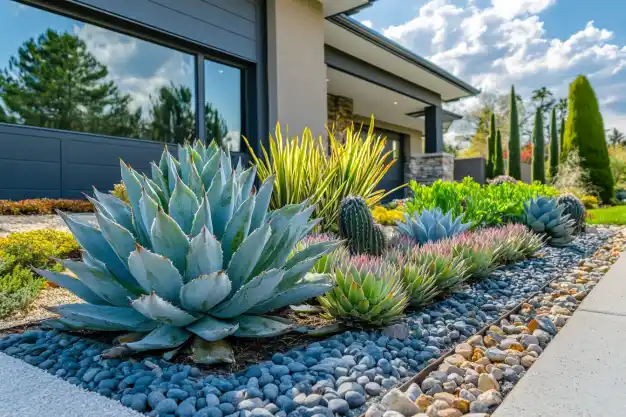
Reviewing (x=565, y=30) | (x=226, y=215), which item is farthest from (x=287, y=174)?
(x=565, y=30)

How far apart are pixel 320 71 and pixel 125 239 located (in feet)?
21.4

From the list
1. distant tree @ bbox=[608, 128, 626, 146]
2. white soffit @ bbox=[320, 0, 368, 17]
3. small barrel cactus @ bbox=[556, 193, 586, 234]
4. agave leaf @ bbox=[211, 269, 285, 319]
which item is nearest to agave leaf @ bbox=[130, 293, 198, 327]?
agave leaf @ bbox=[211, 269, 285, 319]

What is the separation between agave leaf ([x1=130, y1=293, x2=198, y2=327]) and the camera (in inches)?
57.2

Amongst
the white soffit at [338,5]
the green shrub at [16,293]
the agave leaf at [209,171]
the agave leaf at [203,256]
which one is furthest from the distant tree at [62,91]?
the agave leaf at [203,256]

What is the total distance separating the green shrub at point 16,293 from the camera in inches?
94.6

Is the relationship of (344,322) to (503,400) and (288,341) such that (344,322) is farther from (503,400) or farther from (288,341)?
(503,400)

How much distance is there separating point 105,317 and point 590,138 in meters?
15.4

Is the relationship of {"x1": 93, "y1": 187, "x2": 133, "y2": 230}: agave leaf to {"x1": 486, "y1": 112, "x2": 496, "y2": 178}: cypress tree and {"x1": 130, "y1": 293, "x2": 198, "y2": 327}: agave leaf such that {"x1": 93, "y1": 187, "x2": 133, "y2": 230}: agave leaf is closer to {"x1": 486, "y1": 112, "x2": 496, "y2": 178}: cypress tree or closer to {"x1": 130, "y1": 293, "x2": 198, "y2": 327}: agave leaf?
{"x1": 130, "y1": 293, "x2": 198, "y2": 327}: agave leaf

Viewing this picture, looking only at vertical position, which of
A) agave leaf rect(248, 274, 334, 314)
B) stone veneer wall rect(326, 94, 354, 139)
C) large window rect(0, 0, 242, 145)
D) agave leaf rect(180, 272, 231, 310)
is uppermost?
stone veneer wall rect(326, 94, 354, 139)

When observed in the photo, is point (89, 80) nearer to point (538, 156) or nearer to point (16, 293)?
point (16, 293)

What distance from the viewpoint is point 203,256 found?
1.58 meters

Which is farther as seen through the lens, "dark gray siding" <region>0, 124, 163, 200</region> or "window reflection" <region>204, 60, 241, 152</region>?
"window reflection" <region>204, 60, 241, 152</region>

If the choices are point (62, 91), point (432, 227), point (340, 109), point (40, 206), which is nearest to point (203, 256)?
point (432, 227)

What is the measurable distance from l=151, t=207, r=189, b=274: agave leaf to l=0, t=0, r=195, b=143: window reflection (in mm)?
4103
